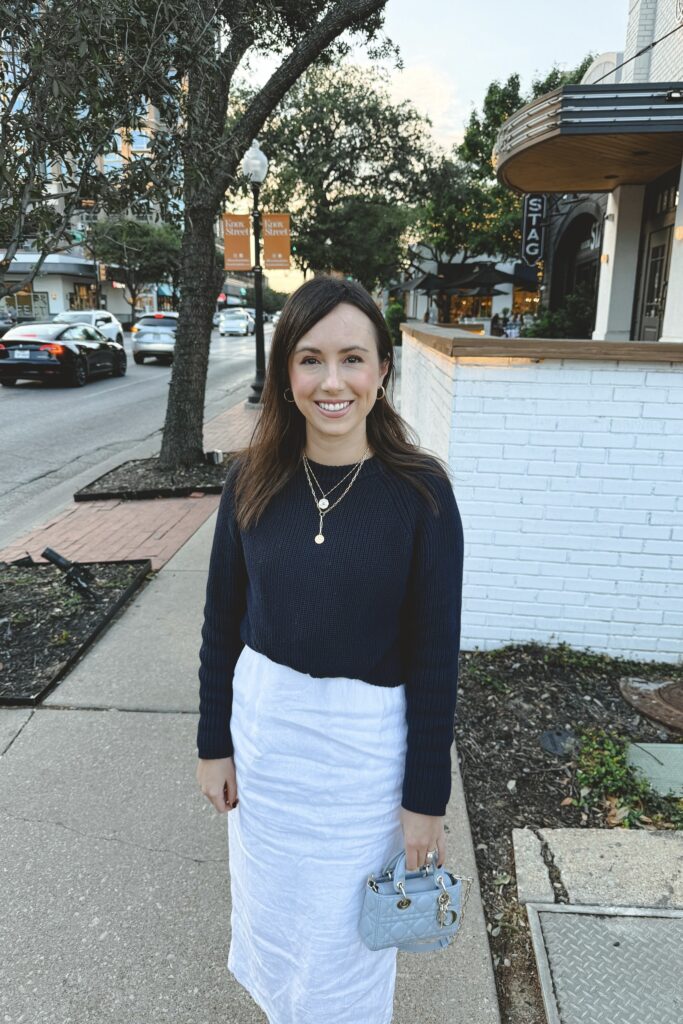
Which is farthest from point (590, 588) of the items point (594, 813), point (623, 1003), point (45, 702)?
point (45, 702)

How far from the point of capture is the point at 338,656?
1.54 metres

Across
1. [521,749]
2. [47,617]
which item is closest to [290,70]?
[47,617]

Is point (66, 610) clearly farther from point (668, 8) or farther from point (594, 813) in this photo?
point (668, 8)

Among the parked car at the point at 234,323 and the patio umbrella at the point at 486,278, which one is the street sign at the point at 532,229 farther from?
the parked car at the point at 234,323

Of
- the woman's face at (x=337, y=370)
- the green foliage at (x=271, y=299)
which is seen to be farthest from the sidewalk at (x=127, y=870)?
the green foliage at (x=271, y=299)

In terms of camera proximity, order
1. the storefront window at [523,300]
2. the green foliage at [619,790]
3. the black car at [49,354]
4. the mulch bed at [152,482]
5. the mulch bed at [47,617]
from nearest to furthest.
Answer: the green foliage at [619,790] → the mulch bed at [47,617] → the mulch bed at [152,482] → the black car at [49,354] → the storefront window at [523,300]

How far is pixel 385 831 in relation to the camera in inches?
63.7

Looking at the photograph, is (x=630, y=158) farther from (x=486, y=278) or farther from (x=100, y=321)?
(x=100, y=321)

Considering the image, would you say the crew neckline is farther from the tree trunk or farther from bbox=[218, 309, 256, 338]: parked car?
bbox=[218, 309, 256, 338]: parked car

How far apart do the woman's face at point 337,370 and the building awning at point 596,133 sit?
721 centimetres

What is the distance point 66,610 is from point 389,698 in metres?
3.45

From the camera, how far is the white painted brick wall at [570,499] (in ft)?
11.9

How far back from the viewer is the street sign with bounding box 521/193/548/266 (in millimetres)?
15391

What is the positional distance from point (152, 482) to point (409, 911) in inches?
271
